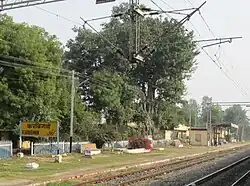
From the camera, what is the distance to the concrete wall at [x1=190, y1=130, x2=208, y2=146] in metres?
74.3

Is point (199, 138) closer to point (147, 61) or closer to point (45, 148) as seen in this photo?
point (147, 61)

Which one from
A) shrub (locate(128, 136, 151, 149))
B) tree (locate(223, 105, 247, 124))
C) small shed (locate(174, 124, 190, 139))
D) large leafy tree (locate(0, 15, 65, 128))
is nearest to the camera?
large leafy tree (locate(0, 15, 65, 128))

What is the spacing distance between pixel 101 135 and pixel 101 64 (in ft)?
75.0

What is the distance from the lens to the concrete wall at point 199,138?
74312 mm

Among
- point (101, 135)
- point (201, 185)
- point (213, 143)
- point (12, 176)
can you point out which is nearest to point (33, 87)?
point (101, 135)

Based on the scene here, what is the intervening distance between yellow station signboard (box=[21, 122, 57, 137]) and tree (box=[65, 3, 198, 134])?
27010 mm

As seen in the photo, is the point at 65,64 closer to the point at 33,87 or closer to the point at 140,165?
the point at 33,87

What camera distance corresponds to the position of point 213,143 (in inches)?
3105

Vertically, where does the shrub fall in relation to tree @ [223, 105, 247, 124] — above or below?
below

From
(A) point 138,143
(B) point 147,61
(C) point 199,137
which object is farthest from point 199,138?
(A) point 138,143

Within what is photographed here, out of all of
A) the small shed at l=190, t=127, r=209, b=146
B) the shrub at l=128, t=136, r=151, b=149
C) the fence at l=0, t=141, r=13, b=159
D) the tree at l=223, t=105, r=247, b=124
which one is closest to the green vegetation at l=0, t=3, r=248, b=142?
the shrub at l=128, t=136, r=151, b=149

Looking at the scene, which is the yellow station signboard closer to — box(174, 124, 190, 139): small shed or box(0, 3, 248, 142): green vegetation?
box(0, 3, 248, 142): green vegetation

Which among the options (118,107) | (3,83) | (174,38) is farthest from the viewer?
(174,38)

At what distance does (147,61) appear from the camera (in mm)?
63875
